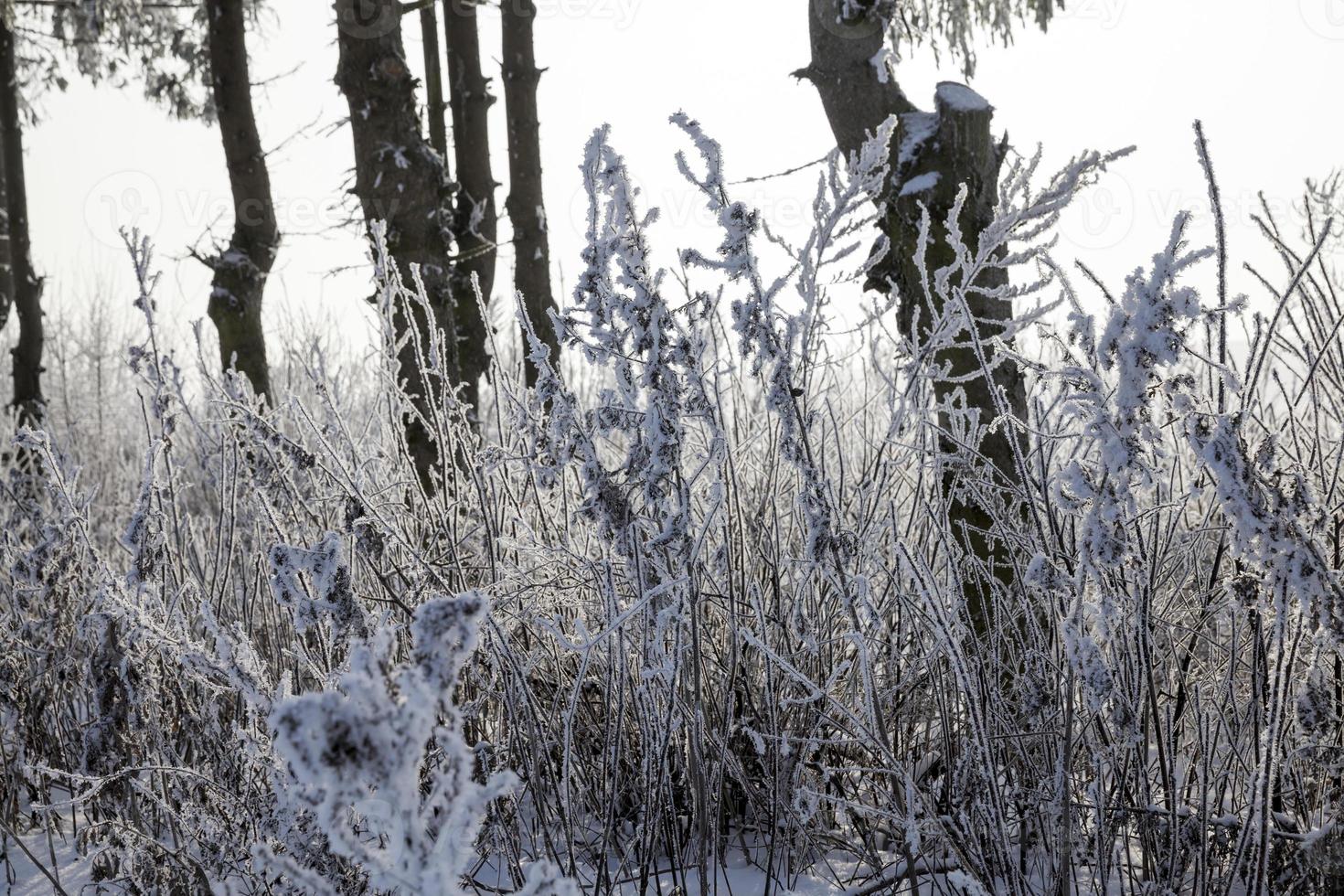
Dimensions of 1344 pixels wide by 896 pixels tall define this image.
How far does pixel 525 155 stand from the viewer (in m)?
7.22

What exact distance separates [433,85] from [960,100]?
6145 mm

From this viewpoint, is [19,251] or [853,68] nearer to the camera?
[853,68]

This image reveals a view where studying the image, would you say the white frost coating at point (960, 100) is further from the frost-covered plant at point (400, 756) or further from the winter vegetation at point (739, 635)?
the frost-covered plant at point (400, 756)

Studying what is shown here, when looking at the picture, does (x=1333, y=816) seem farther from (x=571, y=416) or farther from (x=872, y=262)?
(x=571, y=416)

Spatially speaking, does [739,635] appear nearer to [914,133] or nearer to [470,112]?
[914,133]

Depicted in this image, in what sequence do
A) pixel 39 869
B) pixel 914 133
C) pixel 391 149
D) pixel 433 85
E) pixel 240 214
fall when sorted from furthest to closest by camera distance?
pixel 433 85 → pixel 240 214 → pixel 391 149 → pixel 914 133 → pixel 39 869

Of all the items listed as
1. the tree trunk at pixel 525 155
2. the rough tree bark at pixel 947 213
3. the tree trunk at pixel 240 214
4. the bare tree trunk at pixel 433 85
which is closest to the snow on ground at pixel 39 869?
the rough tree bark at pixel 947 213

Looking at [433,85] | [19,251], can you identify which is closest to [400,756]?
[433,85]

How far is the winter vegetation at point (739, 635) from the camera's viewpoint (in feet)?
4.08

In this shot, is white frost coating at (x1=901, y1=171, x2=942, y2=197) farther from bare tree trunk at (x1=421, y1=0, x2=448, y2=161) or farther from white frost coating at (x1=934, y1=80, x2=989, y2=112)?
bare tree trunk at (x1=421, y1=0, x2=448, y2=161)

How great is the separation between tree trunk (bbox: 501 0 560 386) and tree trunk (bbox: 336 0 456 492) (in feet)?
5.82

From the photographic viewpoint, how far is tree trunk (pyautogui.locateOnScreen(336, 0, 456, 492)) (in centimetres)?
527

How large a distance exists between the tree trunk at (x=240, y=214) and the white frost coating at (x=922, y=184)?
13.0 feet

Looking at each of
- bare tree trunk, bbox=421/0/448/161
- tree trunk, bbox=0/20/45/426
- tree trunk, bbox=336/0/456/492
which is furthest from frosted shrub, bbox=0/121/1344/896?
tree trunk, bbox=0/20/45/426
